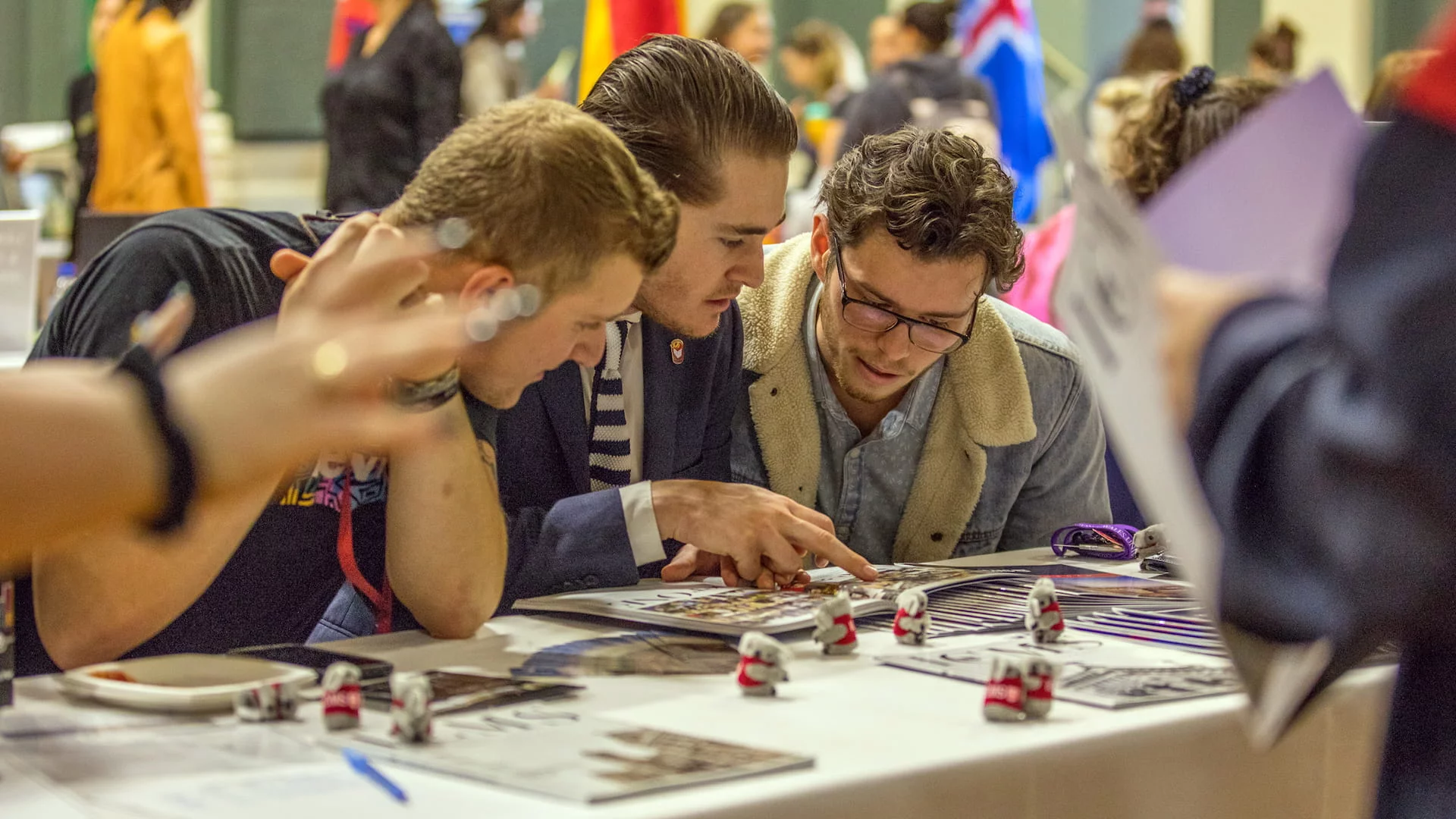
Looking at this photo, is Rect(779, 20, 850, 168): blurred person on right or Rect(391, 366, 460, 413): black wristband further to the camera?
Rect(779, 20, 850, 168): blurred person on right

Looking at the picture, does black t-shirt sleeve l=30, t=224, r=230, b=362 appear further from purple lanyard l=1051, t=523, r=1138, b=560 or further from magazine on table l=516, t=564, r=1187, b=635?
purple lanyard l=1051, t=523, r=1138, b=560

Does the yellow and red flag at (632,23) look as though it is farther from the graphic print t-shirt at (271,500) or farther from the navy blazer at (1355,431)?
the navy blazer at (1355,431)

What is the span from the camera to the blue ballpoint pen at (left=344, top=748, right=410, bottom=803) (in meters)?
1.08

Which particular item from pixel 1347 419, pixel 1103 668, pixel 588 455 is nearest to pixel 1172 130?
pixel 588 455

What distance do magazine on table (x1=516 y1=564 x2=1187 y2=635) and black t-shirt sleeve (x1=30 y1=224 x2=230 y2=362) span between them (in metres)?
0.52

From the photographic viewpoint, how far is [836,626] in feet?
5.21

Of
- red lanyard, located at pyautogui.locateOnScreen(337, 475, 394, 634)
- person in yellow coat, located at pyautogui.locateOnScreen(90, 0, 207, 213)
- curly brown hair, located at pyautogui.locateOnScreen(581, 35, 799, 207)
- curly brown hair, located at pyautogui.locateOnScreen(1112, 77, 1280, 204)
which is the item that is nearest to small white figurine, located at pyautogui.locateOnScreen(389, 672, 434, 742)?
red lanyard, located at pyautogui.locateOnScreen(337, 475, 394, 634)

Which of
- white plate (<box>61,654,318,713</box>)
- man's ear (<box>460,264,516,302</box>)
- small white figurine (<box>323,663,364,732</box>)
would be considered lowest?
white plate (<box>61,654,318,713</box>)

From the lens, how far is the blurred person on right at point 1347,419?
0.71 m

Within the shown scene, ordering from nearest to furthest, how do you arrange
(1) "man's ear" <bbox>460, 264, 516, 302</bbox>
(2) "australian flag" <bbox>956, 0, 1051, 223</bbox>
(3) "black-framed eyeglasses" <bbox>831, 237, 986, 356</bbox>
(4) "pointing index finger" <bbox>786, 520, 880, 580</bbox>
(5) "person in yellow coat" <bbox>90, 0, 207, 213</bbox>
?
(1) "man's ear" <bbox>460, 264, 516, 302</bbox>, (4) "pointing index finger" <bbox>786, 520, 880, 580</bbox>, (3) "black-framed eyeglasses" <bbox>831, 237, 986, 356</bbox>, (5) "person in yellow coat" <bbox>90, 0, 207, 213</bbox>, (2) "australian flag" <bbox>956, 0, 1051, 223</bbox>

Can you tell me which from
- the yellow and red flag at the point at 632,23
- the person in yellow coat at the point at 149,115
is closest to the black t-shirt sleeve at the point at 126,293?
the yellow and red flag at the point at 632,23

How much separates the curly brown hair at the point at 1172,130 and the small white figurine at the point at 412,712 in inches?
86.4

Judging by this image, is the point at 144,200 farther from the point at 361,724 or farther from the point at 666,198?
the point at 361,724

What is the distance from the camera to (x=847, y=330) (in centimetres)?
249
